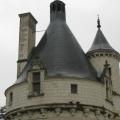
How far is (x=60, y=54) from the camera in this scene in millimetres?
31531

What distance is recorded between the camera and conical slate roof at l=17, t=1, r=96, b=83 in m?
30.7

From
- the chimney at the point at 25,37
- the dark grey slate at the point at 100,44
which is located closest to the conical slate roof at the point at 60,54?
the chimney at the point at 25,37

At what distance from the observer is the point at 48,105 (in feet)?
95.7

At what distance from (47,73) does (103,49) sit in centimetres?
609

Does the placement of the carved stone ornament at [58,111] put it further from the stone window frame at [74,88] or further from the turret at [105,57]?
the turret at [105,57]

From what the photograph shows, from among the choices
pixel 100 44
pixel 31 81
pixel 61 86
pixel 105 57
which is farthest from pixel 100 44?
pixel 31 81

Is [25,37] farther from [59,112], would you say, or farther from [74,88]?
[59,112]

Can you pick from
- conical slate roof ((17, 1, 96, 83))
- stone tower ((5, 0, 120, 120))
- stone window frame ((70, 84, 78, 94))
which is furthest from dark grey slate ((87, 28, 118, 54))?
stone window frame ((70, 84, 78, 94))

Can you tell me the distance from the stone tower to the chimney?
474mm

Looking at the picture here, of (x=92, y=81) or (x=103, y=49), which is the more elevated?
(x=103, y=49)

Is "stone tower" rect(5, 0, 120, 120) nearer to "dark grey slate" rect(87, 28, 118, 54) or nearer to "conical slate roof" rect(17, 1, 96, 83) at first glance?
"conical slate roof" rect(17, 1, 96, 83)

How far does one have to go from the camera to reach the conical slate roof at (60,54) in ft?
Answer: 101

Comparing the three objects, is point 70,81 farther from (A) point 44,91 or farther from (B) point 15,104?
(B) point 15,104

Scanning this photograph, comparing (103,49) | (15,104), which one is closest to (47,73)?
(15,104)
